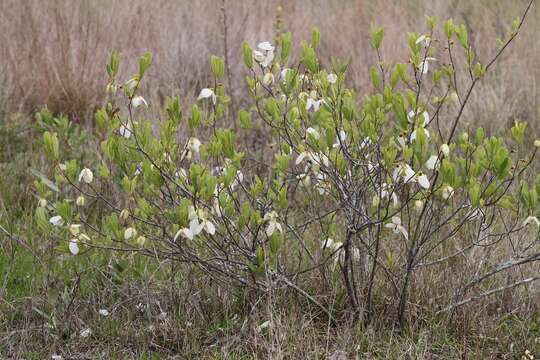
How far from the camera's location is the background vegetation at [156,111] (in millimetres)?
3016

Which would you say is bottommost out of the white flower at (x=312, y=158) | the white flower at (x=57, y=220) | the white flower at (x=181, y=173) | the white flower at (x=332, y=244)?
the white flower at (x=332, y=244)

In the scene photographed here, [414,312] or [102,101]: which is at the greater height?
[414,312]

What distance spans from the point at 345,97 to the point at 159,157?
694 millimetres

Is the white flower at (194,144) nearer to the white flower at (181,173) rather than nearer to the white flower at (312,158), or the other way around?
the white flower at (181,173)

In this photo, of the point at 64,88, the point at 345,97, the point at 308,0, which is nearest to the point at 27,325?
the point at 345,97

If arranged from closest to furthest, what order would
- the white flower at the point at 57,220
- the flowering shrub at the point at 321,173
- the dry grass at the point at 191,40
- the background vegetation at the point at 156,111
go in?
the flowering shrub at the point at 321,173, the white flower at the point at 57,220, the background vegetation at the point at 156,111, the dry grass at the point at 191,40

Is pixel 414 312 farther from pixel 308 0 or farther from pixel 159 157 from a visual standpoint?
pixel 308 0

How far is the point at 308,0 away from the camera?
7.76 metres

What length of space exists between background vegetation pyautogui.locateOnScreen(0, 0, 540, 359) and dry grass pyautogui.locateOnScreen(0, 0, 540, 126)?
15 millimetres

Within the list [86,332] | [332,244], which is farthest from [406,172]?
[86,332]

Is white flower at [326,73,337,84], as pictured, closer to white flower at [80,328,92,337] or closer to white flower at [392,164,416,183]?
white flower at [392,164,416,183]

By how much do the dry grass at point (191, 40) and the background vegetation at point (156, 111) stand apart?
15 millimetres

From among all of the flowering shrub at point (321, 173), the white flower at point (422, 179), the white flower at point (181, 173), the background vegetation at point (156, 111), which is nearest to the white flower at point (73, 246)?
the flowering shrub at point (321, 173)

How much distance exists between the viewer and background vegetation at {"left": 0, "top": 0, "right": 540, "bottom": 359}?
3.02 m
